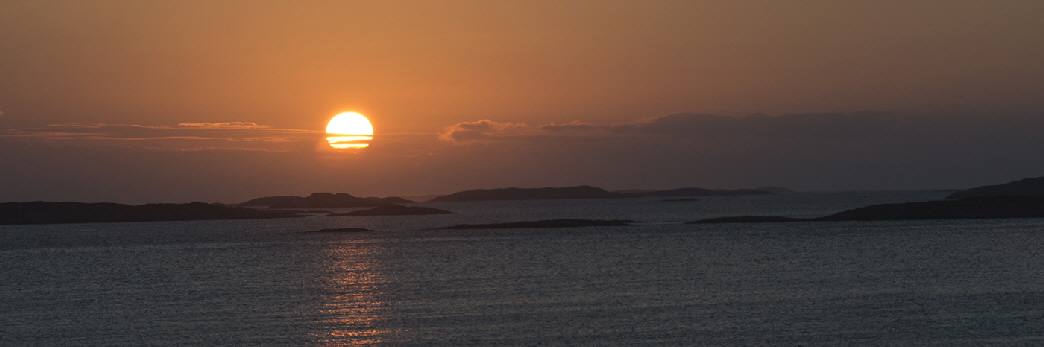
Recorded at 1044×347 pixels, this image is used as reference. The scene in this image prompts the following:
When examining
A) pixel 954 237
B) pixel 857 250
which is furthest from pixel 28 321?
pixel 954 237

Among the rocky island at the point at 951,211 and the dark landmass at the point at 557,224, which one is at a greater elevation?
the rocky island at the point at 951,211

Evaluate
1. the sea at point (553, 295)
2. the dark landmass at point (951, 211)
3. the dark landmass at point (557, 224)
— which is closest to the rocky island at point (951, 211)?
the dark landmass at point (951, 211)

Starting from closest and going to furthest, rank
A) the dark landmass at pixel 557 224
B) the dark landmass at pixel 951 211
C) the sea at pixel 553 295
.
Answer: the sea at pixel 553 295
the dark landmass at pixel 951 211
the dark landmass at pixel 557 224

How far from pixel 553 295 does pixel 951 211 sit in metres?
114

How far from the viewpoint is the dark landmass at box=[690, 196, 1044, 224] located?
132 m

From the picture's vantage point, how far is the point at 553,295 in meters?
44.4

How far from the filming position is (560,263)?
68.2 metres

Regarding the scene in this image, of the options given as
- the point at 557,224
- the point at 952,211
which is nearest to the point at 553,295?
the point at 557,224

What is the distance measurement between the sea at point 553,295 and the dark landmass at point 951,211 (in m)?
45.6

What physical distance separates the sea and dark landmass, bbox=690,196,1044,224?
150 feet

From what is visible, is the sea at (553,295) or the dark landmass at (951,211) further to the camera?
the dark landmass at (951,211)

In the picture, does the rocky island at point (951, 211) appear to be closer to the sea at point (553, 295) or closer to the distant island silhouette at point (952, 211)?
the distant island silhouette at point (952, 211)

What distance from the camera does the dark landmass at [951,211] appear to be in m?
132

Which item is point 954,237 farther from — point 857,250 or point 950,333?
point 950,333
